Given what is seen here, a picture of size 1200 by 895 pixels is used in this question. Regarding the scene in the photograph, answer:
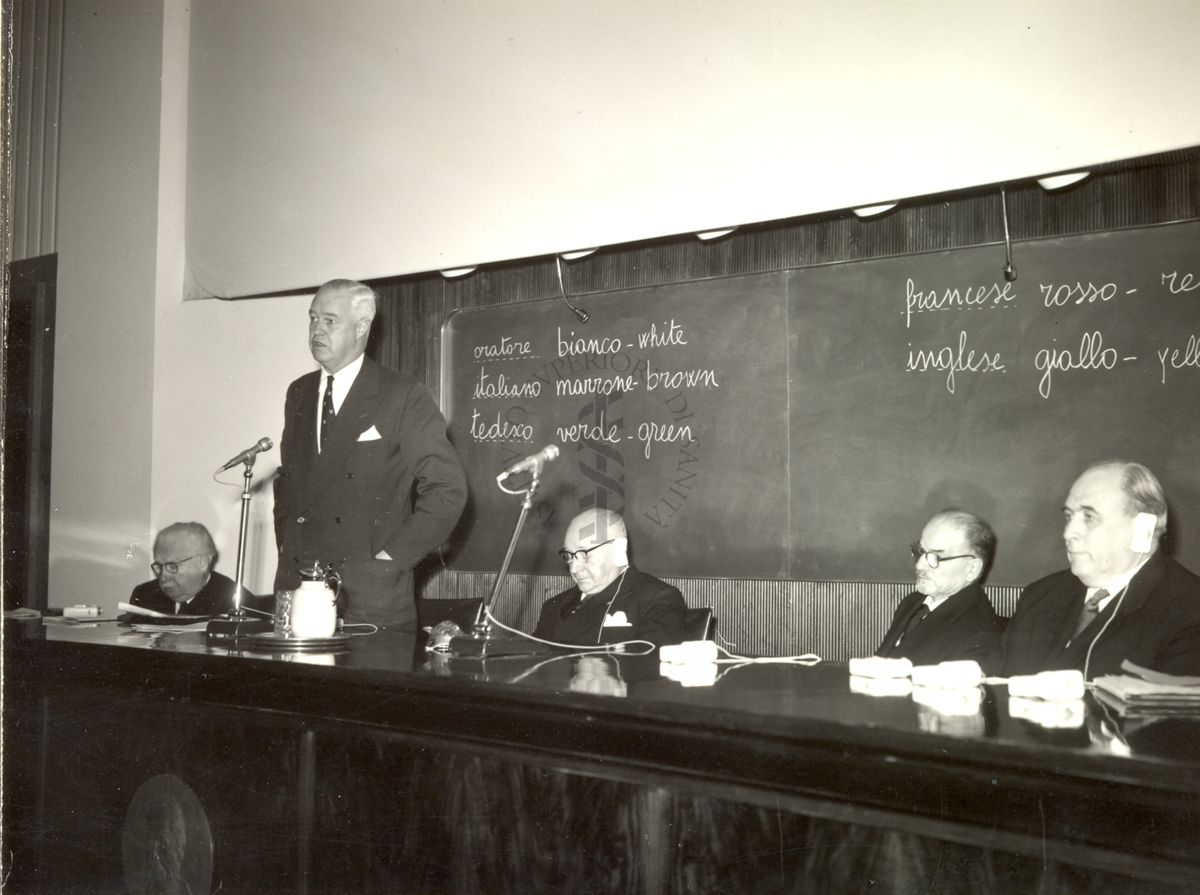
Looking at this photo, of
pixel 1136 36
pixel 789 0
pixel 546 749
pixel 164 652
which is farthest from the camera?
pixel 789 0

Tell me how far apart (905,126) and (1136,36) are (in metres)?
0.61

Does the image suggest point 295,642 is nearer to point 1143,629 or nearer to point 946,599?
point 946,599

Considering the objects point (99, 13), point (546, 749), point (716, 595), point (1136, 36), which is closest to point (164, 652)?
point (546, 749)

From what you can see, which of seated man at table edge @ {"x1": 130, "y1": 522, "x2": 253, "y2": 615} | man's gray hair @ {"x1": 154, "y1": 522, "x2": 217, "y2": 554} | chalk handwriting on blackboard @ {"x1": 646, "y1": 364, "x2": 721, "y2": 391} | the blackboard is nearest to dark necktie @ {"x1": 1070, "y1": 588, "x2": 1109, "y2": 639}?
the blackboard

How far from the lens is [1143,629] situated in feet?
7.45

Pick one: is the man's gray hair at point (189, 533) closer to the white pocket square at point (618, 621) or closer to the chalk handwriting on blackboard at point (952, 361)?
the white pocket square at point (618, 621)

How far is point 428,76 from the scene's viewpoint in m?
4.03

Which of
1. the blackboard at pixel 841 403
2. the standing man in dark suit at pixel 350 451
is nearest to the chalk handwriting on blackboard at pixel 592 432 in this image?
the blackboard at pixel 841 403

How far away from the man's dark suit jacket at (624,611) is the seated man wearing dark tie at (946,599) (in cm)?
60

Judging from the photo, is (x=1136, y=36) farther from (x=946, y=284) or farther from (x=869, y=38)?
(x=946, y=284)

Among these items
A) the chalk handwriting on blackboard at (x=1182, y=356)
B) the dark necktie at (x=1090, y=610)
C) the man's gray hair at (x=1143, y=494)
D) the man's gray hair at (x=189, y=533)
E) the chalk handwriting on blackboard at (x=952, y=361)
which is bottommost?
the dark necktie at (x=1090, y=610)

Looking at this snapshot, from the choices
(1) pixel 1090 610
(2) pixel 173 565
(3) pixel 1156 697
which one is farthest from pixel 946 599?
(2) pixel 173 565

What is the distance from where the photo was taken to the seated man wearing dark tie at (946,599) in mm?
2689

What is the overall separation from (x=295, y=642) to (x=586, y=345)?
6.56 ft
